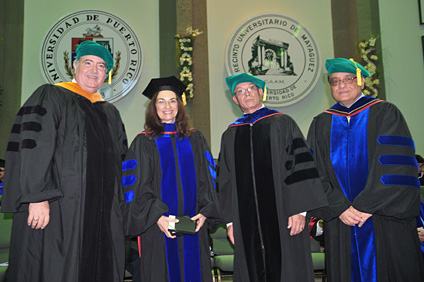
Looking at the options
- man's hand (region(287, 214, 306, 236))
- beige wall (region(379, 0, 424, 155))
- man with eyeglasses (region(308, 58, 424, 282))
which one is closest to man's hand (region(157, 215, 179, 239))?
man's hand (region(287, 214, 306, 236))

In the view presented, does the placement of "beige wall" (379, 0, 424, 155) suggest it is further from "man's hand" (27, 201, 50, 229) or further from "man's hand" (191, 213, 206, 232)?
"man's hand" (27, 201, 50, 229)

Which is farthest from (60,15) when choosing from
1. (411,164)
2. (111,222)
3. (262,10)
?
(411,164)

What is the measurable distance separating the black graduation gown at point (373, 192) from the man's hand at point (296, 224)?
19 cm

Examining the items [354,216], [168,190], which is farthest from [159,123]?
[354,216]

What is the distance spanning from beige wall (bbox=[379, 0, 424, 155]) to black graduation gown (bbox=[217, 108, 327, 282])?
3431 mm

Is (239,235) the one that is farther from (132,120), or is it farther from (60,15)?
(60,15)

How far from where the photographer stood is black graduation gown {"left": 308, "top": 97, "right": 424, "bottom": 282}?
8.89ft

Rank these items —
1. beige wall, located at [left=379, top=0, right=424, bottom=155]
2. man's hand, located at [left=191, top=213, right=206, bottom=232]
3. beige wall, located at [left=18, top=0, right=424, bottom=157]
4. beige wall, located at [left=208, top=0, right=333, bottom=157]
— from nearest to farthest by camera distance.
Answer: man's hand, located at [left=191, top=213, right=206, bottom=232], beige wall, located at [left=18, top=0, right=424, bottom=157], beige wall, located at [left=208, top=0, right=333, bottom=157], beige wall, located at [left=379, top=0, right=424, bottom=155]

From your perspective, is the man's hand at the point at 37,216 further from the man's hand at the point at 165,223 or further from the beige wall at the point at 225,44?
the beige wall at the point at 225,44

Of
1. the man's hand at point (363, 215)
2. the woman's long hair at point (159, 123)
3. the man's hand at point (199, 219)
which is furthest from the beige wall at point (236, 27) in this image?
the man's hand at point (363, 215)

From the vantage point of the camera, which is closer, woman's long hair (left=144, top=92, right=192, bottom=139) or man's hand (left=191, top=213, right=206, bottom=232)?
man's hand (left=191, top=213, right=206, bottom=232)

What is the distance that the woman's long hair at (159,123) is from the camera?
9.96 ft

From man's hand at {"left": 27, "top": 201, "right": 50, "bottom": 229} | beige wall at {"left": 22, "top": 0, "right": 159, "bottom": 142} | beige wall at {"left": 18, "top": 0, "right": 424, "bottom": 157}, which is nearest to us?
man's hand at {"left": 27, "top": 201, "right": 50, "bottom": 229}

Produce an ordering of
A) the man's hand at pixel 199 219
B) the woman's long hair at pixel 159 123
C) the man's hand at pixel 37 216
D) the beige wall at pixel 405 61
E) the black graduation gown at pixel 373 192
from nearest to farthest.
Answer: the man's hand at pixel 37 216 < the black graduation gown at pixel 373 192 < the man's hand at pixel 199 219 < the woman's long hair at pixel 159 123 < the beige wall at pixel 405 61
